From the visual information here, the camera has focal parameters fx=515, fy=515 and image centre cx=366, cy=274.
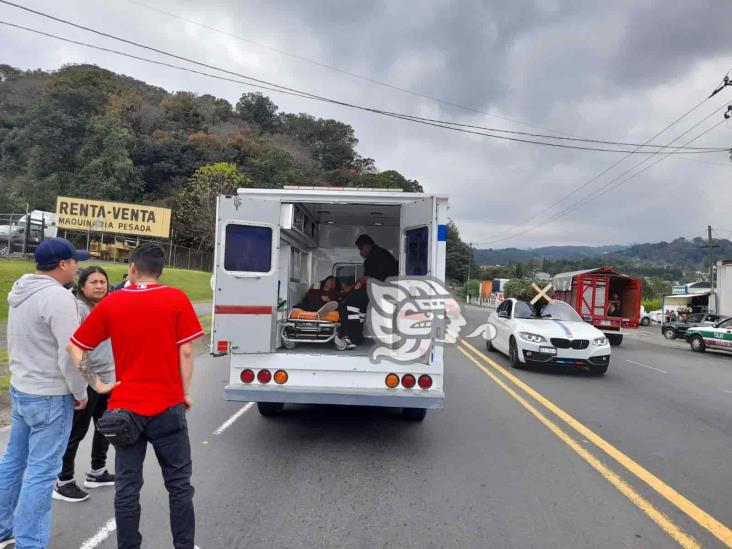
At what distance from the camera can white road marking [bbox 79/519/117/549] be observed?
3260 millimetres

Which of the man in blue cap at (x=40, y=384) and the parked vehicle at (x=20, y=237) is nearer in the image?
the man in blue cap at (x=40, y=384)

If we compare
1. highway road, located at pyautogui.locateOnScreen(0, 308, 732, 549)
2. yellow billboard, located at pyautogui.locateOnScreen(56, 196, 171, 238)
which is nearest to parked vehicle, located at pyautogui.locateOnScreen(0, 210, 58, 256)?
yellow billboard, located at pyautogui.locateOnScreen(56, 196, 171, 238)

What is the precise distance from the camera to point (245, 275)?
5172 mm

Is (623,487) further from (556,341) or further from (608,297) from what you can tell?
(608,297)

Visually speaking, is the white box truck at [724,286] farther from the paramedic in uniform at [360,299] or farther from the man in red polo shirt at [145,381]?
the man in red polo shirt at [145,381]

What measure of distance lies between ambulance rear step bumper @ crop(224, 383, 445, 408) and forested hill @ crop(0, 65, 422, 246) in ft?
137

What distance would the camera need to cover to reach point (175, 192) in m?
51.9

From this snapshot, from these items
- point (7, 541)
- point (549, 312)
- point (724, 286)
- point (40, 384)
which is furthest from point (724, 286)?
point (7, 541)

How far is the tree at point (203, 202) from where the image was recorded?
44.2 metres

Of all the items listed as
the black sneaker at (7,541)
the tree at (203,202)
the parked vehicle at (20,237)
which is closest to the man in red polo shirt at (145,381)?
the black sneaker at (7,541)

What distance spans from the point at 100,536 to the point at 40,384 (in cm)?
114

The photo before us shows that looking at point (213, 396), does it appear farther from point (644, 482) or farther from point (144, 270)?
point (644, 482)

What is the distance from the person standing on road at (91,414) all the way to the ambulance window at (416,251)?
10.1 feet

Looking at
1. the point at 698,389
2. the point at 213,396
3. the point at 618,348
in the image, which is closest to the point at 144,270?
the point at 213,396
